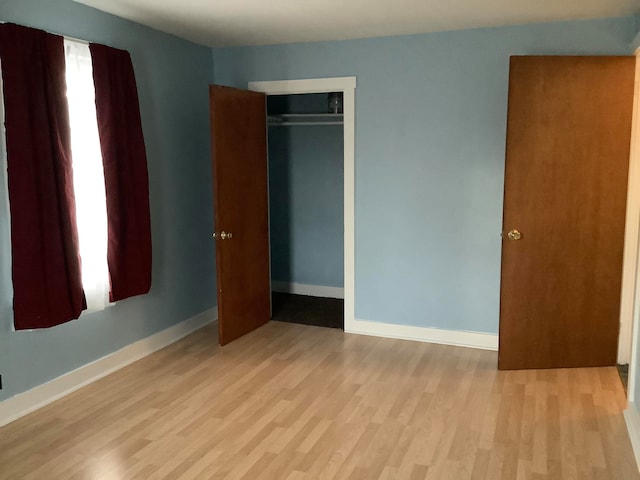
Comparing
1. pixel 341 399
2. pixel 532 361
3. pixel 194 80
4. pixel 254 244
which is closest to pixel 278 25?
pixel 194 80

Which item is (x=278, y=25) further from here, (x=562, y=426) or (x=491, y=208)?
(x=562, y=426)

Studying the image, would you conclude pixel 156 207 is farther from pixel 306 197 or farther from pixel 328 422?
pixel 328 422

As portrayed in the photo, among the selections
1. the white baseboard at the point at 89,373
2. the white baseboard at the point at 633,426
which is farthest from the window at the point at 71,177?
the white baseboard at the point at 633,426

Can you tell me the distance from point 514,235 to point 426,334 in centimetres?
116

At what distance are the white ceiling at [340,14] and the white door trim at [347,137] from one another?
0.37 meters

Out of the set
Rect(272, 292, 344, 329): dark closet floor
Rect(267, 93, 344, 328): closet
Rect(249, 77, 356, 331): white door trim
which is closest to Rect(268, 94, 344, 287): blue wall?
Rect(267, 93, 344, 328): closet

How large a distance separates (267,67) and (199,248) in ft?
5.34

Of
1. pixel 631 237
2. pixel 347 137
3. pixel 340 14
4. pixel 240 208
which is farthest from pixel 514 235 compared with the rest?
pixel 240 208

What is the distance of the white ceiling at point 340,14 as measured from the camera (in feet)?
10.9

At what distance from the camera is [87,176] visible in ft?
11.4

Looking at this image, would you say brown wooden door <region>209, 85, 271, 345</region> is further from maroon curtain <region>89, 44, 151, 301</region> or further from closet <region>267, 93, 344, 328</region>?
closet <region>267, 93, 344, 328</region>

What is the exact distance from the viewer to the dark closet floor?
16.3 feet

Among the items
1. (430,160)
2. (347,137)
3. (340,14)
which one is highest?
(340,14)

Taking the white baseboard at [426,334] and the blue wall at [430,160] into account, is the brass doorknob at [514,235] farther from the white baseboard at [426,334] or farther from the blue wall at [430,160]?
the white baseboard at [426,334]
